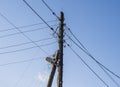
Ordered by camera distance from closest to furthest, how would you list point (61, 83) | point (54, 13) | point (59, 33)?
1. point (61, 83)
2. point (54, 13)
3. point (59, 33)

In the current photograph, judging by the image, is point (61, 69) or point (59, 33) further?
point (59, 33)

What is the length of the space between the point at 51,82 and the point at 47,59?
1615 millimetres

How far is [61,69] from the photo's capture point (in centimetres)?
1517

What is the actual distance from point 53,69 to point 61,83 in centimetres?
128

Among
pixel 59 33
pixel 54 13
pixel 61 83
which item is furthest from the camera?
pixel 59 33

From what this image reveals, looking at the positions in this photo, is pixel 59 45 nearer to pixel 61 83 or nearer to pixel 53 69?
pixel 53 69

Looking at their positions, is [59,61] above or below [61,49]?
below

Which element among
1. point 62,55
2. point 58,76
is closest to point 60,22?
point 62,55

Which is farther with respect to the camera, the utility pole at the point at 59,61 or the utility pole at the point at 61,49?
the utility pole at the point at 59,61

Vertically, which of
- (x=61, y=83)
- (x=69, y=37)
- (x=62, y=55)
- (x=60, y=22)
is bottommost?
(x=61, y=83)

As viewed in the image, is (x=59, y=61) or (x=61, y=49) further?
(x=61, y=49)

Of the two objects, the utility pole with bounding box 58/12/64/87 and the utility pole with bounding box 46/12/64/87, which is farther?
the utility pole with bounding box 46/12/64/87

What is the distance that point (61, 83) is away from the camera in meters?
14.5

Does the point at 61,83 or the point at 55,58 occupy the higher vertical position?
the point at 55,58
